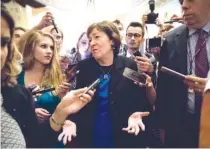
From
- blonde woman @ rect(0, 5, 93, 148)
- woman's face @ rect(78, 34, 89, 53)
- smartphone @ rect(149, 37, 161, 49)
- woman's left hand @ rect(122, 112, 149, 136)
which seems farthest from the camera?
woman's face @ rect(78, 34, 89, 53)

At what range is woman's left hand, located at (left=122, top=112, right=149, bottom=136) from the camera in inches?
52.2

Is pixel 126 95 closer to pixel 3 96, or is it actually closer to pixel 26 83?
pixel 26 83

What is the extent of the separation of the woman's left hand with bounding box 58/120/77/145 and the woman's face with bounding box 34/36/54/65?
1.22ft

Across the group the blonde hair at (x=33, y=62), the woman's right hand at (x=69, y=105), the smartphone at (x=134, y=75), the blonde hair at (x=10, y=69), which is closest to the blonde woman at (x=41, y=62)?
the blonde hair at (x=33, y=62)

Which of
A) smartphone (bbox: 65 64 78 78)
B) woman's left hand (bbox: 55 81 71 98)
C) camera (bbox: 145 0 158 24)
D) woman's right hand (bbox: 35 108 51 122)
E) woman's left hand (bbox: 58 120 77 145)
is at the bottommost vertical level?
woman's left hand (bbox: 58 120 77 145)

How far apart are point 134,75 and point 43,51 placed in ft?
1.53

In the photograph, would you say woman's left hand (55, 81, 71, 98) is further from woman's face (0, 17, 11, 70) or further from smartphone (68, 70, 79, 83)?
woman's face (0, 17, 11, 70)

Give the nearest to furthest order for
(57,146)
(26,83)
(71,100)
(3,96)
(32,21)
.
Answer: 1. (3,96)
2. (71,100)
3. (57,146)
4. (26,83)
5. (32,21)

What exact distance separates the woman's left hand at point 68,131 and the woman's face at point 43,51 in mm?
372

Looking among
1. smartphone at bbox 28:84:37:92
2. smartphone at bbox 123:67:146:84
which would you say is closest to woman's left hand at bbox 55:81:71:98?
smartphone at bbox 28:84:37:92

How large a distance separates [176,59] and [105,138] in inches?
18.3

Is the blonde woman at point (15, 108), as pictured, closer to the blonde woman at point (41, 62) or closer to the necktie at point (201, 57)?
the blonde woman at point (41, 62)

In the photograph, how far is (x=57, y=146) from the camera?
1.35m

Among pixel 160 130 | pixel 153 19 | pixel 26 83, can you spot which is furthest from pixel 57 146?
pixel 153 19
